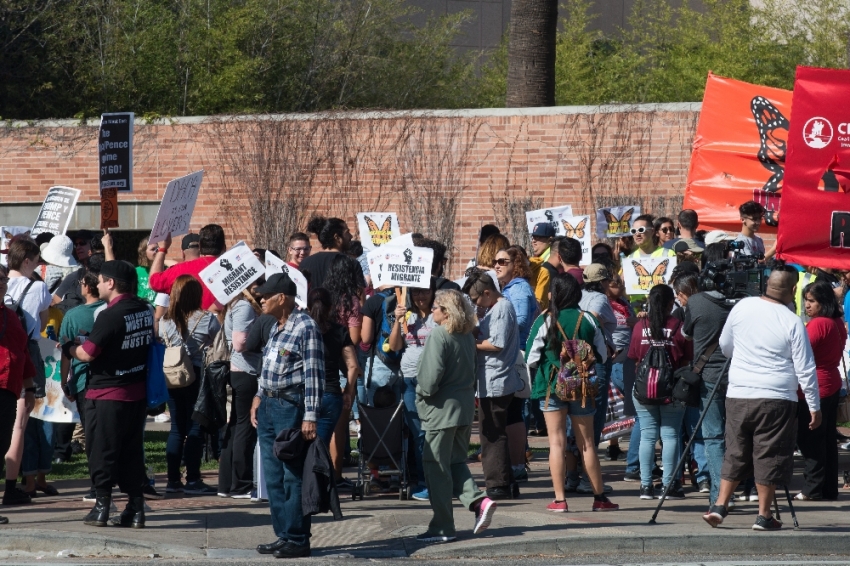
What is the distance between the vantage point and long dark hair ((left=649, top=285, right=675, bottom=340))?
388 inches

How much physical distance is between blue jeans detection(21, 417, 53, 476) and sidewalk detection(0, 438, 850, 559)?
288 millimetres

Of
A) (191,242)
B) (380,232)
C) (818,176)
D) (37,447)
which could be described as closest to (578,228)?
(380,232)

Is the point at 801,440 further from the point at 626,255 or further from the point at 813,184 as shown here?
the point at 626,255

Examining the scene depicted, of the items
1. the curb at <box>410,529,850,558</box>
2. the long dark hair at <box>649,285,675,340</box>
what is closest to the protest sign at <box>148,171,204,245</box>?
the long dark hair at <box>649,285,675,340</box>

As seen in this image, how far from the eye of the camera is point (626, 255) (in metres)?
13.9

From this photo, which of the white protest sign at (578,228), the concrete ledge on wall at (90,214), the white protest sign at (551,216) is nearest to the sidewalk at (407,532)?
the white protest sign at (578,228)

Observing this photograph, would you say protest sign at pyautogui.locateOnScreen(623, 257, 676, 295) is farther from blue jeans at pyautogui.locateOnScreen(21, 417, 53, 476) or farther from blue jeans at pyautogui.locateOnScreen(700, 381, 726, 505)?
blue jeans at pyautogui.locateOnScreen(21, 417, 53, 476)

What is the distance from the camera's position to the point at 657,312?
9.87 metres

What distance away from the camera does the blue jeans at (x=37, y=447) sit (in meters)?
9.91

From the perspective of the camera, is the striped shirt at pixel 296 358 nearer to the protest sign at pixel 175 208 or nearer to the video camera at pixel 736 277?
the video camera at pixel 736 277

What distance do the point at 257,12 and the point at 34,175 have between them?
5565 millimetres

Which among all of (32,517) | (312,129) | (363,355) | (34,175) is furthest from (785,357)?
(34,175)

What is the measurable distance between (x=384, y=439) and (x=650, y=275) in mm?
4142

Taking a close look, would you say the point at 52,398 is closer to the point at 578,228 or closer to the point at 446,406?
the point at 446,406
